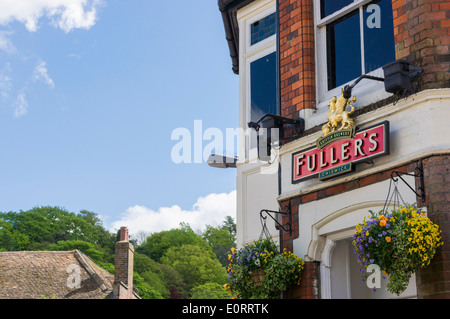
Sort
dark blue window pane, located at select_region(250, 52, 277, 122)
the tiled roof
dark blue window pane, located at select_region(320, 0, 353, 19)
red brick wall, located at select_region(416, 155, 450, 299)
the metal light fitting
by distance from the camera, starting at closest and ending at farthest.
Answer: red brick wall, located at select_region(416, 155, 450, 299) < dark blue window pane, located at select_region(320, 0, 353, 19) < dark blue window pane, located at select_region(250, 52, 277, 122) < the metal light fitting < the tiled roof

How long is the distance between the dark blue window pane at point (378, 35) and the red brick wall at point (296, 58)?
2.63 ft

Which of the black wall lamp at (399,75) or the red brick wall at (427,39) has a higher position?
the red brick wall at (427,39)

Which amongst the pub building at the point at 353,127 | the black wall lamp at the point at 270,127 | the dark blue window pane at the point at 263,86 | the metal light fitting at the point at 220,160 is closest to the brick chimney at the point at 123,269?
the metal light fitting at the point at 220,160

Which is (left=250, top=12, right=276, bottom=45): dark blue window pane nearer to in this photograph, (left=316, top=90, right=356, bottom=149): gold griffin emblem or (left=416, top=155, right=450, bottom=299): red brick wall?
(left=316, top=90, right=356, bottom=149): gold griffin emblem

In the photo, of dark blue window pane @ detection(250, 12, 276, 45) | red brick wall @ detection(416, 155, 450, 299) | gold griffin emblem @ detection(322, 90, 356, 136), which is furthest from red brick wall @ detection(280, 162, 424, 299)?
dark blue window pane @ detection(250, 12, 276, 45)

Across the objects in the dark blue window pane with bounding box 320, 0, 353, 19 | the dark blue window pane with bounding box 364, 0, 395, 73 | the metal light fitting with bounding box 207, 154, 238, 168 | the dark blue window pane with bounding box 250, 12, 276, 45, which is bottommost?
the metal light fitting with bounding box 207, 154, 238, 168

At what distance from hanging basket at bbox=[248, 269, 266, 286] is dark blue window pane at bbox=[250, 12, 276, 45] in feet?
15.1

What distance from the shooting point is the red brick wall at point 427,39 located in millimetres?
6531

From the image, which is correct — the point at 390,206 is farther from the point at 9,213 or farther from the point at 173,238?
the point at 173,238

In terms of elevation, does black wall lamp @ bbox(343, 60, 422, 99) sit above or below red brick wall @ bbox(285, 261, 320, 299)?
above

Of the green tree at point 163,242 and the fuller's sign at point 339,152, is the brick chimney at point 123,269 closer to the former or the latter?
the fuller's sign at point 339,152

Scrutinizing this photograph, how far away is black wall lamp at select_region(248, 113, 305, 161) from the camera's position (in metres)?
8.09
